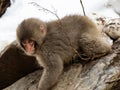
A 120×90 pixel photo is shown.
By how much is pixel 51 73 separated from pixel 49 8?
88.2 inches

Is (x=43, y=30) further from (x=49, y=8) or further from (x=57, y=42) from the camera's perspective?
(x=49, y=8)

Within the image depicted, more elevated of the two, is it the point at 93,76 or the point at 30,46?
the point at 30,46

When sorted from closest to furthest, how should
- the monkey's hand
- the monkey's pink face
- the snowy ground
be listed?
the monkey's pink face → the monkey's hand → the snowy ground

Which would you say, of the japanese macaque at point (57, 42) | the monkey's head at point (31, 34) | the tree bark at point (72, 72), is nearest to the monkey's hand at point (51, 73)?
the japanese macaque at point (57, 42)

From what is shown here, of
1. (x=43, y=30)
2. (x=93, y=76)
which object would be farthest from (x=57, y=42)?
(x=93, y=76)

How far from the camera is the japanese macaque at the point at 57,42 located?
6180mm

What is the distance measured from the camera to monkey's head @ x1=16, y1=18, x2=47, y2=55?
6098mm

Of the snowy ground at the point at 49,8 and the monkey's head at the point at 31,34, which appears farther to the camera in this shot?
the snowy ground at the point at 49,8

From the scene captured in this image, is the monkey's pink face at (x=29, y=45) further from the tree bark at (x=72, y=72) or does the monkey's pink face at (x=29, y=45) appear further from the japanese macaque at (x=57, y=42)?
the tree bark at (x=72, y=72)

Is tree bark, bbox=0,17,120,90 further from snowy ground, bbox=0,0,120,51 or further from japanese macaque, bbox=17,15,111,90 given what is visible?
snowy ground, bbox=0,0,120,51

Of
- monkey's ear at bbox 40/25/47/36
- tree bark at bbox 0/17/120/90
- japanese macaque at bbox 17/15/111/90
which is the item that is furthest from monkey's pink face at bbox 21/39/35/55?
tree bark at bbox 0/17/120/90

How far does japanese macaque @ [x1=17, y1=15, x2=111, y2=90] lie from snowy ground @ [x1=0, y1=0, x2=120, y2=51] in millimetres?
1431

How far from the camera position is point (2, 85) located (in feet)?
24.4

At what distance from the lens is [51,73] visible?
628cm
